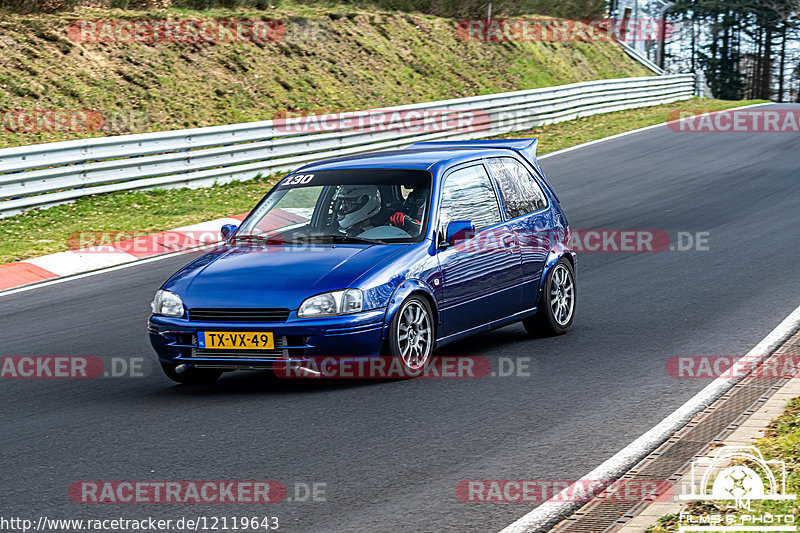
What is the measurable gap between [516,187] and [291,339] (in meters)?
2.88

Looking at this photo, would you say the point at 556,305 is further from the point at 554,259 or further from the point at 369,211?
the point at 369,211

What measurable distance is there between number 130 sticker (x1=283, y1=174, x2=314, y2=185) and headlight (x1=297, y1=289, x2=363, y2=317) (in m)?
1.73

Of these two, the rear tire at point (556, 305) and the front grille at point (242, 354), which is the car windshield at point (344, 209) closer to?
the front grille at point (242, 354)

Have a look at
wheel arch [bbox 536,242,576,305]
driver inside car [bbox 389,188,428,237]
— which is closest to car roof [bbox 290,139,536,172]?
driver inside car [bbox 389,188,428,237]

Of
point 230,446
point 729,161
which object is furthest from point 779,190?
point 230,446

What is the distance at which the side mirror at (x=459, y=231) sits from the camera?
8047mm

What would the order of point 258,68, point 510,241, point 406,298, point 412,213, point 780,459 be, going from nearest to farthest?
1. point 780,459
2. point 406,298
3. point 412,213
4. point 510,241
5. point 258,68

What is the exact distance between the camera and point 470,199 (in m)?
8.66

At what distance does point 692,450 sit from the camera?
5.93 meters

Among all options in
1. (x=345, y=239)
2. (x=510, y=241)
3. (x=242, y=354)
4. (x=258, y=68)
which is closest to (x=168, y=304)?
(x=242, y=354)

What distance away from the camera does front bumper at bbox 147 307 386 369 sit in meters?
7.21

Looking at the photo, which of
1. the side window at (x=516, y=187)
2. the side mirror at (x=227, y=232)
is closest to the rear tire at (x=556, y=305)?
the side window at (x=516, y=187)

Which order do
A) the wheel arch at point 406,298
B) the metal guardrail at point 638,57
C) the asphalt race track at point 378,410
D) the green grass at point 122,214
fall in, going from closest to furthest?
the asphalt race track at point 378,410, the wheel arch at point 406,298, the green grass at point 122,214, the metal guardrail at point 638,57

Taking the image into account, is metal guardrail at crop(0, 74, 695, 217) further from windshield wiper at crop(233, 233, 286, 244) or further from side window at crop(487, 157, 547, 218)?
side window at crop(487, 157, 547, 218)
